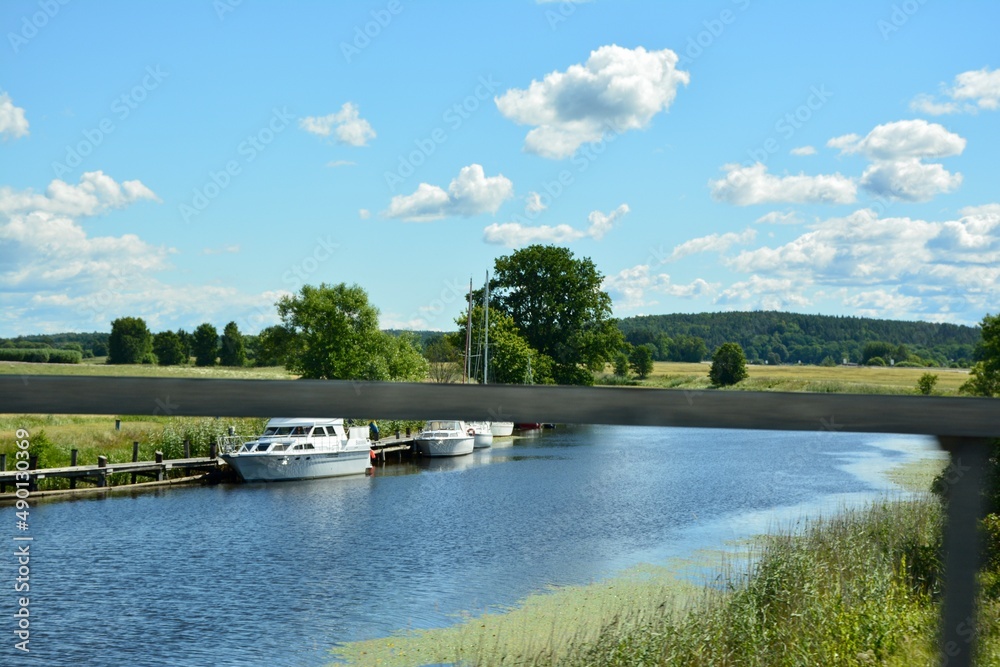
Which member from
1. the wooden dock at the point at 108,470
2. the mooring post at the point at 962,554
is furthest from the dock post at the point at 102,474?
the mooring post at the point at 962,554

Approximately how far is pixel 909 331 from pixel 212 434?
5037cm

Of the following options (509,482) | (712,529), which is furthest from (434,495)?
(712,529)

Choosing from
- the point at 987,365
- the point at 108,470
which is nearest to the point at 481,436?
the point at 108,470

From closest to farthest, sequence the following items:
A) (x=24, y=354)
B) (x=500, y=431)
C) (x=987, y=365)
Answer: (x=24, y=354), (x=987, y=365), (x=500, y=431)

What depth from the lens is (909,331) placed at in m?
63.0

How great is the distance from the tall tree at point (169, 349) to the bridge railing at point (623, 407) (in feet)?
131

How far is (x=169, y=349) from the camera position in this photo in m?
43.6

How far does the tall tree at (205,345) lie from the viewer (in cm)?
5078

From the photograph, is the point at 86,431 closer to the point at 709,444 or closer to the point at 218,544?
the point at 218,544

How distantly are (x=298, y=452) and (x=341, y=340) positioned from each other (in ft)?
106

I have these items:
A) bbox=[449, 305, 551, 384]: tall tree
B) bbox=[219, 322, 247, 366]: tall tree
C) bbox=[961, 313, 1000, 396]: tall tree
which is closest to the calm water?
bbox=[961, 313, 1000, 396]: tall tree

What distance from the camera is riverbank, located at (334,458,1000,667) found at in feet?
17.0

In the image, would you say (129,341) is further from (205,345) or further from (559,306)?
(559,306)

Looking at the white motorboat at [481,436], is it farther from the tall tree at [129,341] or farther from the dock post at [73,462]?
the dock post at [73,462]
